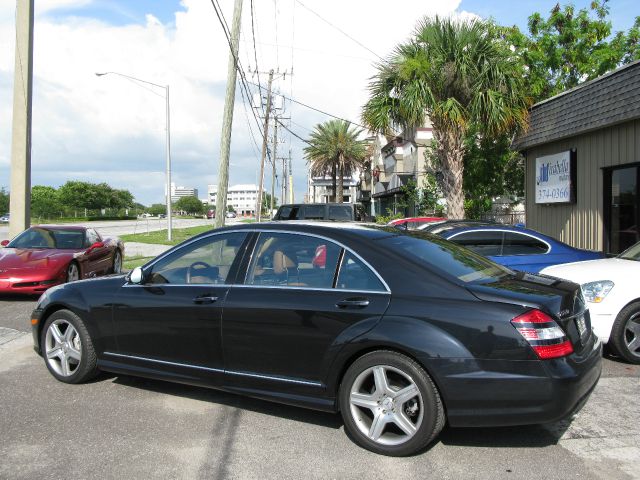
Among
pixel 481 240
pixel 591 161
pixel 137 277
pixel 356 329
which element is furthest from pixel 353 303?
pixel 591 161

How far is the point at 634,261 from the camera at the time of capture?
639 centimetres

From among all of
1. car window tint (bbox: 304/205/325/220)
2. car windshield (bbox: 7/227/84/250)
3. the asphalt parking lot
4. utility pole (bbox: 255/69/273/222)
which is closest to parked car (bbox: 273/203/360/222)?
car window tint (bbox: 304/205/325/220)

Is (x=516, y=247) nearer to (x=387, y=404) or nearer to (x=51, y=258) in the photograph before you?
(x=387, y=404)

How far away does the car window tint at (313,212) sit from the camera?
45.8ft

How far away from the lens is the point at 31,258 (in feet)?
32.4

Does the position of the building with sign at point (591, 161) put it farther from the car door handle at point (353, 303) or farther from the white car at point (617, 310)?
the car door handle at point (353, 303)

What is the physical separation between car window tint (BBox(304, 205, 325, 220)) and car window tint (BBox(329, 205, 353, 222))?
34cm

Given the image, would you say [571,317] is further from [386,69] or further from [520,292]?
[386,69]

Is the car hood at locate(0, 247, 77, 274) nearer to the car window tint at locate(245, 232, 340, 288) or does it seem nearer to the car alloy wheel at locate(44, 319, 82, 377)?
the car alloy wheel at locate(44, 319, 82, 377)

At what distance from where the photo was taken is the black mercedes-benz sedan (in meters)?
3.41

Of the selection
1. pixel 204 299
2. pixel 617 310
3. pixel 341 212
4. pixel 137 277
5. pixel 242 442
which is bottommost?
pixel 242 442

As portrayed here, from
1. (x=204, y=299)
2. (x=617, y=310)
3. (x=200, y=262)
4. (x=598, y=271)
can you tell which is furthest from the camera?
(x=598, y=271)

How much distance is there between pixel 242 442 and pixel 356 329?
1.15 metres

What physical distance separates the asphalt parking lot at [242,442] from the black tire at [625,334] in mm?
695
